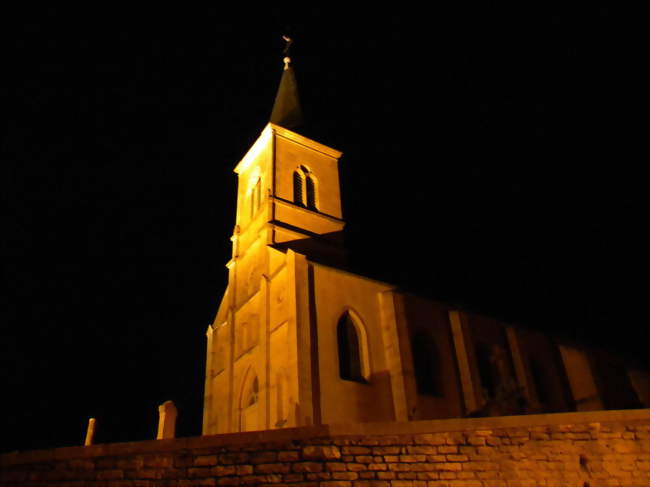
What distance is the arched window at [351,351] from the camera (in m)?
17.7

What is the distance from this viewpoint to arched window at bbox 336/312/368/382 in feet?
57.9

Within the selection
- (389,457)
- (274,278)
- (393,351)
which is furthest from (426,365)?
(389,457)

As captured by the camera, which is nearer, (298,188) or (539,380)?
(539,380)

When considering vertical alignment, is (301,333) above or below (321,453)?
above

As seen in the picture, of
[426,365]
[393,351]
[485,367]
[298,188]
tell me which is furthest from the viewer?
[298,188]

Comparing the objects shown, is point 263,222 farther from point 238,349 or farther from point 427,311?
point 427,311

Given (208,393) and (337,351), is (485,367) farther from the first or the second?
(208,393)

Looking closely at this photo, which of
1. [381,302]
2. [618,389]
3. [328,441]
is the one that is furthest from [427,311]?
[328,441]

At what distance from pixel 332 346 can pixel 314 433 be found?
368 inches

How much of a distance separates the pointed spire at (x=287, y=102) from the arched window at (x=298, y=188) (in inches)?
132

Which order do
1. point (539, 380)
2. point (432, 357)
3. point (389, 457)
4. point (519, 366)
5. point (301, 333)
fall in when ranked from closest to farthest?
1. point (389, 457)
2. point (301, 333)
3. point (432, 357)
4. point (519, 366)
5. point (539, 380)

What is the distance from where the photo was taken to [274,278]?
1964 centimetres

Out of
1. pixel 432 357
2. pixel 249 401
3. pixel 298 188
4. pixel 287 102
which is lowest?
pixel 249 401

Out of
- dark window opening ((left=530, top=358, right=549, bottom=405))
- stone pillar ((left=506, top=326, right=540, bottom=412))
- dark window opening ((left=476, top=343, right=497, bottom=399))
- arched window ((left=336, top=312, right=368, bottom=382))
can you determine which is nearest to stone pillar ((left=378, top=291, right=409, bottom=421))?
arched window ((left=336, top=312, right=368, bottom=382))
